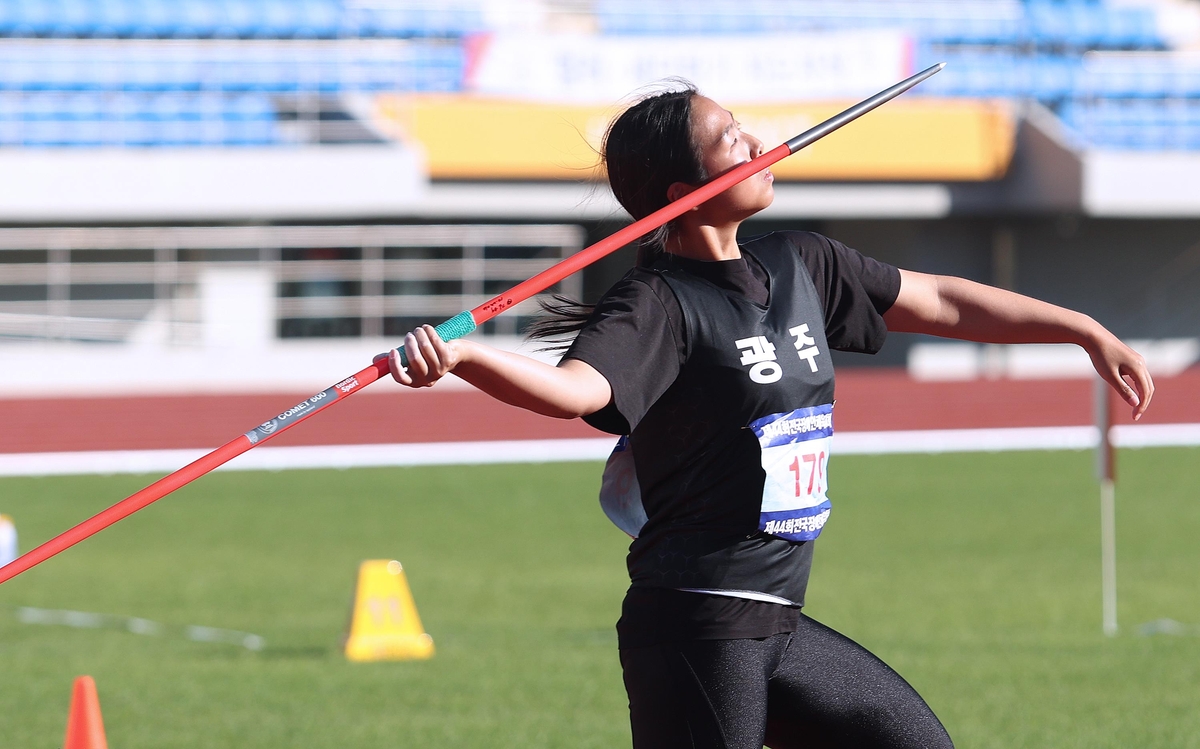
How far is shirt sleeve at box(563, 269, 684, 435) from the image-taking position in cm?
265

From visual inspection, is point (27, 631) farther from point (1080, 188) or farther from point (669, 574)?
point (1080, 188)

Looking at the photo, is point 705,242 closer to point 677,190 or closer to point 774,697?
point 677,190

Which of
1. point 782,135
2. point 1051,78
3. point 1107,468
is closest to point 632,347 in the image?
point 1107,468

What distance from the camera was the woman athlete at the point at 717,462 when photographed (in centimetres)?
279

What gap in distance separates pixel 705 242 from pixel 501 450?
1774cm

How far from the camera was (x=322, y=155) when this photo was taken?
22969mm

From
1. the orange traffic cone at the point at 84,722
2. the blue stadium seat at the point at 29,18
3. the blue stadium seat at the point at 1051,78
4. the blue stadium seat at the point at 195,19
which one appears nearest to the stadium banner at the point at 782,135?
the blue stadium seat at the point at 1051,78

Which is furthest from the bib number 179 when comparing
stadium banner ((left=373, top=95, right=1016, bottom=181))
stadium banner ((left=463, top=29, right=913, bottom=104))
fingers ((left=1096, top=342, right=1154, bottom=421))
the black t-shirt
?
stadium banner ((left=463, top=29, right=913, bottom=104))

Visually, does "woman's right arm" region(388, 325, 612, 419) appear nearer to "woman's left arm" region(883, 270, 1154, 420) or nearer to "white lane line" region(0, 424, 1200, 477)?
"woman's left arm" region(883, 270, 1154, 420)

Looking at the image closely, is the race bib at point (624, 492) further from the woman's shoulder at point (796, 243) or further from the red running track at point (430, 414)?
the red running track at point (430, 414)

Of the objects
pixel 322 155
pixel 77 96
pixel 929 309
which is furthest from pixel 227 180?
pixel 929 309

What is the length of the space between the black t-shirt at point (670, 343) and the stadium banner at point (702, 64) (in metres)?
21.3

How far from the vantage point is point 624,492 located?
2980mm

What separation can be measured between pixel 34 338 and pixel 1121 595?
17932 millimetres
